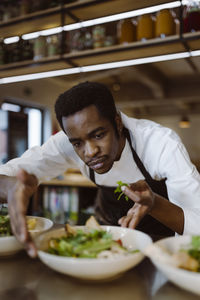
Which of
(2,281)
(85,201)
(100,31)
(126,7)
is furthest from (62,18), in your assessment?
(2,281)

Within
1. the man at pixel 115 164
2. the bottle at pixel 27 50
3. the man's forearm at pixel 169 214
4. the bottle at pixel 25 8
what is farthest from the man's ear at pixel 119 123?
the bottle at pixel 25 8

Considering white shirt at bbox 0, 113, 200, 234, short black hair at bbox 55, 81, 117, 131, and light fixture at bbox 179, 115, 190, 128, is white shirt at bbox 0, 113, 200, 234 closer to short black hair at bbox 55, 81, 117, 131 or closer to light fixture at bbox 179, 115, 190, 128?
short black hair at bbox 55, 81, 117, 131

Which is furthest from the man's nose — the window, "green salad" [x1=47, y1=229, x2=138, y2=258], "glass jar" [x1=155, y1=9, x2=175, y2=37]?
the window

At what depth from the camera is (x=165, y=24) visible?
6.93 ft

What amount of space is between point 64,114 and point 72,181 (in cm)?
202

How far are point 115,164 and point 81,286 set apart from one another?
808 millimetres

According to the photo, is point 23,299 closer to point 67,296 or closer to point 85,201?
point 67,296

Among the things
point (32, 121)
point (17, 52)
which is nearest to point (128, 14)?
point (17, 52)

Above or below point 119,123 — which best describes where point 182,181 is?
below

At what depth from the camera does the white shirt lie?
1101 millimetres

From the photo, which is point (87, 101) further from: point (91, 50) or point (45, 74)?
point (45, 74)

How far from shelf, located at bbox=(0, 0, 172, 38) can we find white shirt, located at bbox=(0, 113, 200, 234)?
1182 mm

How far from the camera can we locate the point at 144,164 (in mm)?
1368

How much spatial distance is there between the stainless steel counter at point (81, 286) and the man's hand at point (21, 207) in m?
0.07
